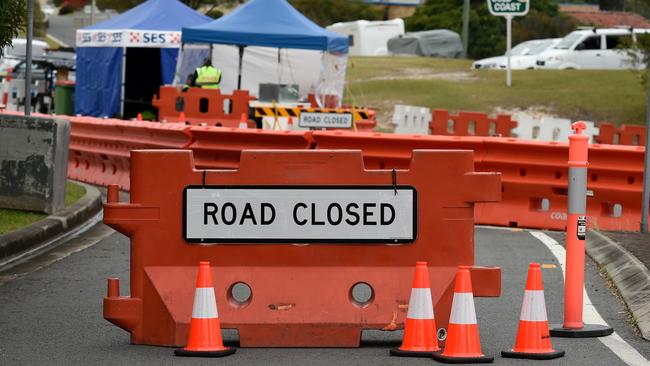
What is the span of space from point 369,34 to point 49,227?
5481 cm

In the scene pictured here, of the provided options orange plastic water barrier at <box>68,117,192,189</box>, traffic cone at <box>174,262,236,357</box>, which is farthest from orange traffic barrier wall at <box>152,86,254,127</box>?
traffic cone at <box>174,262,236,357</box>

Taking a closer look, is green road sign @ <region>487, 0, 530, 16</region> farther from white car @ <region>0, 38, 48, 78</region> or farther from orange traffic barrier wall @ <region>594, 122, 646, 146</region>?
white car @ <region>0, 38, 48, 78</region>

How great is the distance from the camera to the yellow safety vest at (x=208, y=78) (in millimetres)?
27922

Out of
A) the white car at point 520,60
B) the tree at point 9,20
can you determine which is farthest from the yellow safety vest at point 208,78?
the white car at point 520,60

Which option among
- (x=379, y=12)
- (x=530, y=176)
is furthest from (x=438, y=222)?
(x=379, y=12)

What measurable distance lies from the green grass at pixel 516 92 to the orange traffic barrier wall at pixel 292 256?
30.0 metres

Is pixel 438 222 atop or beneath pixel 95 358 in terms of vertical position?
atop

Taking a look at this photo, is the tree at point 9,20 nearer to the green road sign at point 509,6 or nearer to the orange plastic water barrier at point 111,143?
the orange plastic water barrier at point 111,143

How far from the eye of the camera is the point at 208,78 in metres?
27.9

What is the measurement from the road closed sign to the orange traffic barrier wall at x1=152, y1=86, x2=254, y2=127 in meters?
18.5

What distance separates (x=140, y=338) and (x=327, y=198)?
4.69ft

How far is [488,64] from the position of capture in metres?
52.5

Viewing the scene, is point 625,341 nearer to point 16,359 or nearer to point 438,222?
point 438,222

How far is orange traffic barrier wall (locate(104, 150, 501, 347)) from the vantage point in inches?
334
